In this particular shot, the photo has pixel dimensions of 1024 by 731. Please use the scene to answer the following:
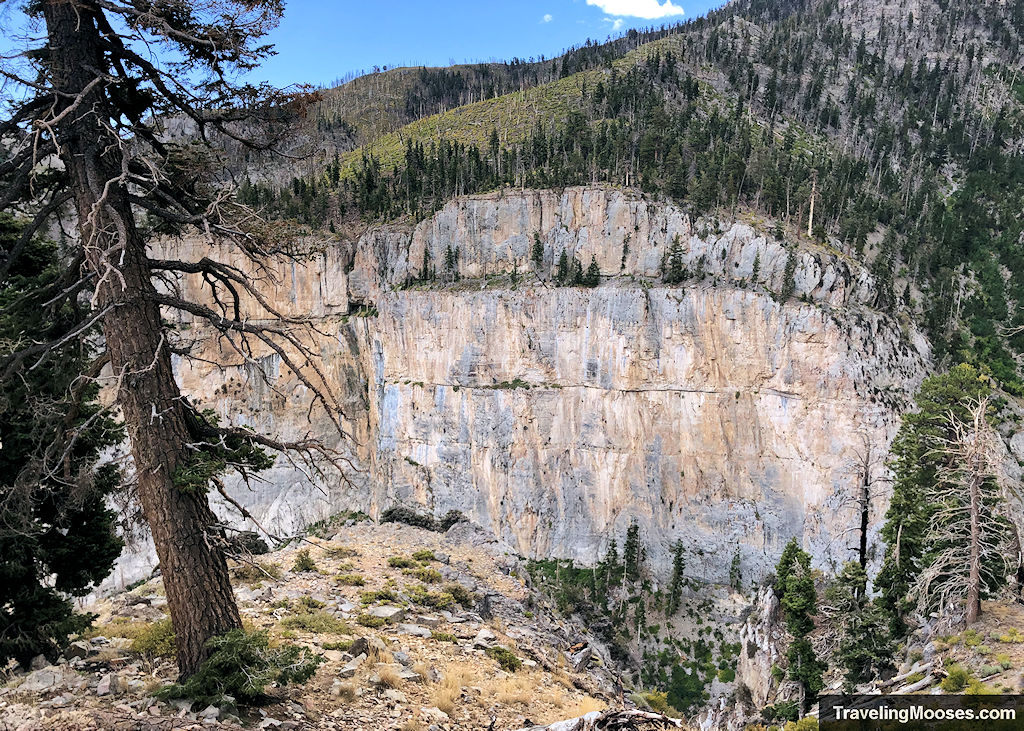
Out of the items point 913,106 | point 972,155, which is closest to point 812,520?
point 972,155

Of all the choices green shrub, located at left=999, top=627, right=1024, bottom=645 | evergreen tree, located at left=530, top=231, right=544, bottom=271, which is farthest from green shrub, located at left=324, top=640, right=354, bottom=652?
evergreen tree, located at left=530, top=231, right=544, bottom=271

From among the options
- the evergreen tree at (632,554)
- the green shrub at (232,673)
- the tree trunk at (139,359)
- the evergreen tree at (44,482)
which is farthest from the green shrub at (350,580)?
the evergreen tree at (632,554)

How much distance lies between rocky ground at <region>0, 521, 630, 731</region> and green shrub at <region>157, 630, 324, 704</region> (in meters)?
0.17

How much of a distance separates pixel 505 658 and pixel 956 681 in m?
10.4

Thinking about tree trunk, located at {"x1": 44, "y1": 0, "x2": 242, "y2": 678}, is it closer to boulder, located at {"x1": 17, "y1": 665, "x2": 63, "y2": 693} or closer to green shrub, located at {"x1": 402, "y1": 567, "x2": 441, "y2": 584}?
boulder, located at {"x1": 17, "y1": 665, "x2": 63, "y2": 693}

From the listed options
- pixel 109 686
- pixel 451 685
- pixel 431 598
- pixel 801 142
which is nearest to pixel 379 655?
pixel 451 685

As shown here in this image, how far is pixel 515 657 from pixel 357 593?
4.00 metres

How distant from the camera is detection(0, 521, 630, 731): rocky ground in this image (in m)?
6.50

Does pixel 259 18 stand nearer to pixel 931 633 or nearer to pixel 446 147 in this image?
pixel 931 633

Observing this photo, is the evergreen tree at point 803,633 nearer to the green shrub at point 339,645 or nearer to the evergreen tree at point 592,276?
the green shrub at point 339,645

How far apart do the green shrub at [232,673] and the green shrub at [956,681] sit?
14337mm

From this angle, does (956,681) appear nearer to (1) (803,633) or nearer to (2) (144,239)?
(1) (803,633)

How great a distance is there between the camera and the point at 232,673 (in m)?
6.15

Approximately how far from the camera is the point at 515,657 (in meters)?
10.6
